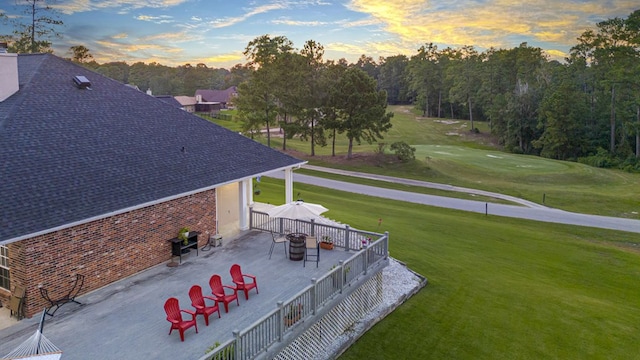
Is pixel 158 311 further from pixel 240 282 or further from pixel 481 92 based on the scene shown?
pixel 481 92

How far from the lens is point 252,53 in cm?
4988

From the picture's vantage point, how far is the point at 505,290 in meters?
16.7

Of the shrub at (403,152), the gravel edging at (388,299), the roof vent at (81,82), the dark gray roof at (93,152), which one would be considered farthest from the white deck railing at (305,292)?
the shrub at (403,152)

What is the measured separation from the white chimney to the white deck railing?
9036 millimetres

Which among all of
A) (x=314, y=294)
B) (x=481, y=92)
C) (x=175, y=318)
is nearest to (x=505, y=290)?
(x=314, y=294)

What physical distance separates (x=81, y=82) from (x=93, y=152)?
16.3ft

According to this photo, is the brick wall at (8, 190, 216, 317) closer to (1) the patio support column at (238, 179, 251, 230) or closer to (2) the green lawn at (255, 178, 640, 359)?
(1) the patio support column at (238, 179, 251, 230)

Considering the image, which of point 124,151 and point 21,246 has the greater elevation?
point 124,151

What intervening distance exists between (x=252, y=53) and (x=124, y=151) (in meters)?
38.3

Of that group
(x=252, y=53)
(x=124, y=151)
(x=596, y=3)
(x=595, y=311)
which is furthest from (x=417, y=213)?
(x=596, y=3)

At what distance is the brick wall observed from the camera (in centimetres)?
1009

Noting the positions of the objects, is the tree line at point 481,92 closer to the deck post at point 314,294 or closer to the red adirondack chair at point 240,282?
the red adirondack chair at point 240,282

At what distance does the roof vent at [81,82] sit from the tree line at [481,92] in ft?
103

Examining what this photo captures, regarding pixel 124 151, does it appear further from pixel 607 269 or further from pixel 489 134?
pixel 489 134
